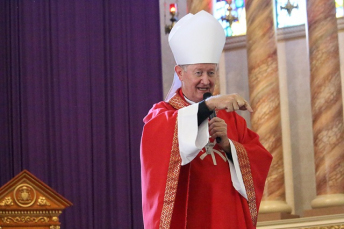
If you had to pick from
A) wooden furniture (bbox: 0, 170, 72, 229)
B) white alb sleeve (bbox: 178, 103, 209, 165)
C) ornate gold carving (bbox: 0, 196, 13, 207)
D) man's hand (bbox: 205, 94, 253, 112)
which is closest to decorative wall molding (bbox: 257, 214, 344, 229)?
wooden furniture (bbox: 0, 170, 72, 229)

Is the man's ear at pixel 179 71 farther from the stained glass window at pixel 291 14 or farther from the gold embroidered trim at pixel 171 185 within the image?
the stained glass window at pixel 291 14

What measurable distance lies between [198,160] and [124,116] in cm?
594

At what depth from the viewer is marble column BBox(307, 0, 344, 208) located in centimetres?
856

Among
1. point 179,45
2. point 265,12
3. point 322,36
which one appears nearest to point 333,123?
point 322,36

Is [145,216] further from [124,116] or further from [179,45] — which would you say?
[124,116]

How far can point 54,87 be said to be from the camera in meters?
9.65

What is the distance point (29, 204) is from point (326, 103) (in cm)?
400

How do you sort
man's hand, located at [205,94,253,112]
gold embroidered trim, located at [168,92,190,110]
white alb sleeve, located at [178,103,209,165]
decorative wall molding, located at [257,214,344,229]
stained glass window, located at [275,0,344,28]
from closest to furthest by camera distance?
man's hand, located at [205,94,253,112] → white alb sleeve, located at [178,103,209,165] → gold embroidered trim, located at [168,92,190,110] → decorative wall molding, located at [257,214,344,229] → stained glass window, located at [275,0,344,28]

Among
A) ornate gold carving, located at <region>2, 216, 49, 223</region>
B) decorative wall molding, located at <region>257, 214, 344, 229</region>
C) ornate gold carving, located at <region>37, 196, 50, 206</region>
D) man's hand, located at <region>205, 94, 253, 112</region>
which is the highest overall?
man's hand, located at <region>205, 94, 253, 112</region>

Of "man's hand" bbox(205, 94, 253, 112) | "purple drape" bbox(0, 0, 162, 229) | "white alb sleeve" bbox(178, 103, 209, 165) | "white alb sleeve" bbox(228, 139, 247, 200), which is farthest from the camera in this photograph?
"purple drape" bbox(0, 0, 162, 229)

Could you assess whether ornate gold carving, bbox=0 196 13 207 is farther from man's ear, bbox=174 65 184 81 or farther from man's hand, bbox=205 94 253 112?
man's hand, bbox=205 94 253 112

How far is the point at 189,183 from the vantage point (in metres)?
3.72

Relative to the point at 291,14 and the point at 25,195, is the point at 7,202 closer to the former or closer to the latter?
the point at 25,195

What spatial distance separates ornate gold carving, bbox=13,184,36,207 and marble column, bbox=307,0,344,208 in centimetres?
365
